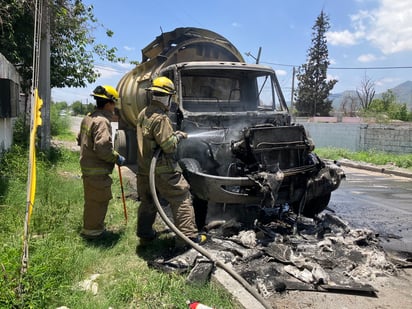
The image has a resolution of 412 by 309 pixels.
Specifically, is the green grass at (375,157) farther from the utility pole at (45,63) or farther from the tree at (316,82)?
the tree at (316,82)

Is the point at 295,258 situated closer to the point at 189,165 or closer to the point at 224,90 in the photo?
the point at 189,165

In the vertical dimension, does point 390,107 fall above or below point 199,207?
above

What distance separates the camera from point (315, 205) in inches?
221

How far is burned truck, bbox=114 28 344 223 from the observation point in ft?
14.9

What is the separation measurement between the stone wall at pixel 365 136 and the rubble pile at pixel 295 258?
9.99 meters

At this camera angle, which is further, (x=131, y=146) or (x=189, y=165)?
(x=131, y=146)

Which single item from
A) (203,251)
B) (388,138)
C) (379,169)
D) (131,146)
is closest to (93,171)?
(203,251)

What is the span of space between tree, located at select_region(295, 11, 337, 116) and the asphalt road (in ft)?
125

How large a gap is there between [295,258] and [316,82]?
155ft

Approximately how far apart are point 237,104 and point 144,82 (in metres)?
2.50

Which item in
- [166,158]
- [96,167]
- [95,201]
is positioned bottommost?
[95,201]

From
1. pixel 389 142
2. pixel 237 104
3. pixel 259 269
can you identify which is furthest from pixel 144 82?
pixel 389 142

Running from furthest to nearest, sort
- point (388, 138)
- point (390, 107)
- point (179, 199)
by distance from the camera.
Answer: point (390, 107), point (388, 138), point (179, 199)

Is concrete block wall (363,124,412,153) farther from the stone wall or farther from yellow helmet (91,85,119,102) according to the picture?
yellow helmet (91,85,119,102)
